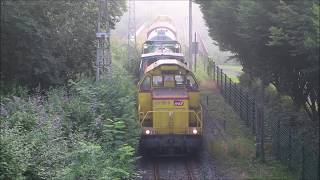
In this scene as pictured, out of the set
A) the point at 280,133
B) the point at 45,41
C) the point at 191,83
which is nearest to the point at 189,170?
the point at 191,83

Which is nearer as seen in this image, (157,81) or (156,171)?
(156,171)

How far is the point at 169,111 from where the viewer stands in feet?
61.5

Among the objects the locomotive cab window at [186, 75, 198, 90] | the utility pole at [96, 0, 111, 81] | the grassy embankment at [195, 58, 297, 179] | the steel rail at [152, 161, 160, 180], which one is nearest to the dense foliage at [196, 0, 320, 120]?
the grassy embankment at [195, 58, 297, 179]

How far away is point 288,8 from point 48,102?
7.86m

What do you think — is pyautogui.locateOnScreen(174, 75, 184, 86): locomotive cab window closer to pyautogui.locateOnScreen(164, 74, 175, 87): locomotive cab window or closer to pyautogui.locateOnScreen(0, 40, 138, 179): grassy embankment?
pyautogui.locateOnScreen(164, 74, 175, 87): locomotive cab window

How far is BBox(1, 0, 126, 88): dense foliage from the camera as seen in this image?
22.3 meters

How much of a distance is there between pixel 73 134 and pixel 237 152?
7.94 meters

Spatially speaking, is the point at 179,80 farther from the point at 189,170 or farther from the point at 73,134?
the point at 73,134

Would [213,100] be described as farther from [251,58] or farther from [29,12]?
[29,12]

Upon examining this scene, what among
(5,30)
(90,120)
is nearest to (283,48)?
(90,120)

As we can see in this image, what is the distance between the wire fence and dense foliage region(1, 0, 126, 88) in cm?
745

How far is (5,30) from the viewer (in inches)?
896

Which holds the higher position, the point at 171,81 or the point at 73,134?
the point at 171,81

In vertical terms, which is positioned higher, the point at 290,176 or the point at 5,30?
the point at 5,30
